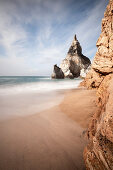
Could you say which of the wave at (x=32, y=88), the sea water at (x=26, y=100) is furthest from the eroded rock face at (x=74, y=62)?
the sea water at (x=26, y=100)

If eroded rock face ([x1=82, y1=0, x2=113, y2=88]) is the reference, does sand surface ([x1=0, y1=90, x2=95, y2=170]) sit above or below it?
below

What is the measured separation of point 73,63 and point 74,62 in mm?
975

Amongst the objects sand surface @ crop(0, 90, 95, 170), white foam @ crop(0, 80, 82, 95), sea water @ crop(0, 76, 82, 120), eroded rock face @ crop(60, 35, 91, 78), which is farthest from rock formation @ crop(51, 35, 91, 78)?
sand surface @ crop(0, 90, 95, 170)

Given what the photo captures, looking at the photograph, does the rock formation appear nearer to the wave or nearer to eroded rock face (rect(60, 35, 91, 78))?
eroded rock face (rect(60, 35, 91, 78))

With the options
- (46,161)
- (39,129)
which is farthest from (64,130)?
(46,161)

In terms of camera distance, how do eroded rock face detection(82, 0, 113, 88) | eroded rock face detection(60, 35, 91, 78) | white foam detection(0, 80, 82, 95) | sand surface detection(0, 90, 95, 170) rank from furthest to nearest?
1. eroded rock face detection(60, 35, 91, 78)
2. white foam detection(0, 80, 82, 95)
3. eroded rock face detection(82, 0, 113, 88)
4. sand surface detection(0, 90, 95, 170)

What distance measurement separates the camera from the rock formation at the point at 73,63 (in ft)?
131

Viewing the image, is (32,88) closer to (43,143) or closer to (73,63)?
(43,143)

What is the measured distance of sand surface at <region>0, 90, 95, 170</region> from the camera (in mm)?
1434

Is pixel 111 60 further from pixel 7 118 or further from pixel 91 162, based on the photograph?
pixel 7 118

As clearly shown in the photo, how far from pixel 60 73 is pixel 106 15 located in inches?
1312

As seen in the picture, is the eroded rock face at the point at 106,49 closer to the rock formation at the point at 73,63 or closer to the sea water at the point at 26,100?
the sea water at the point at 26,100

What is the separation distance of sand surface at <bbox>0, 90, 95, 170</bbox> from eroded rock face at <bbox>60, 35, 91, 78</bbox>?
3708 cm

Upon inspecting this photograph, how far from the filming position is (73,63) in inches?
1689
